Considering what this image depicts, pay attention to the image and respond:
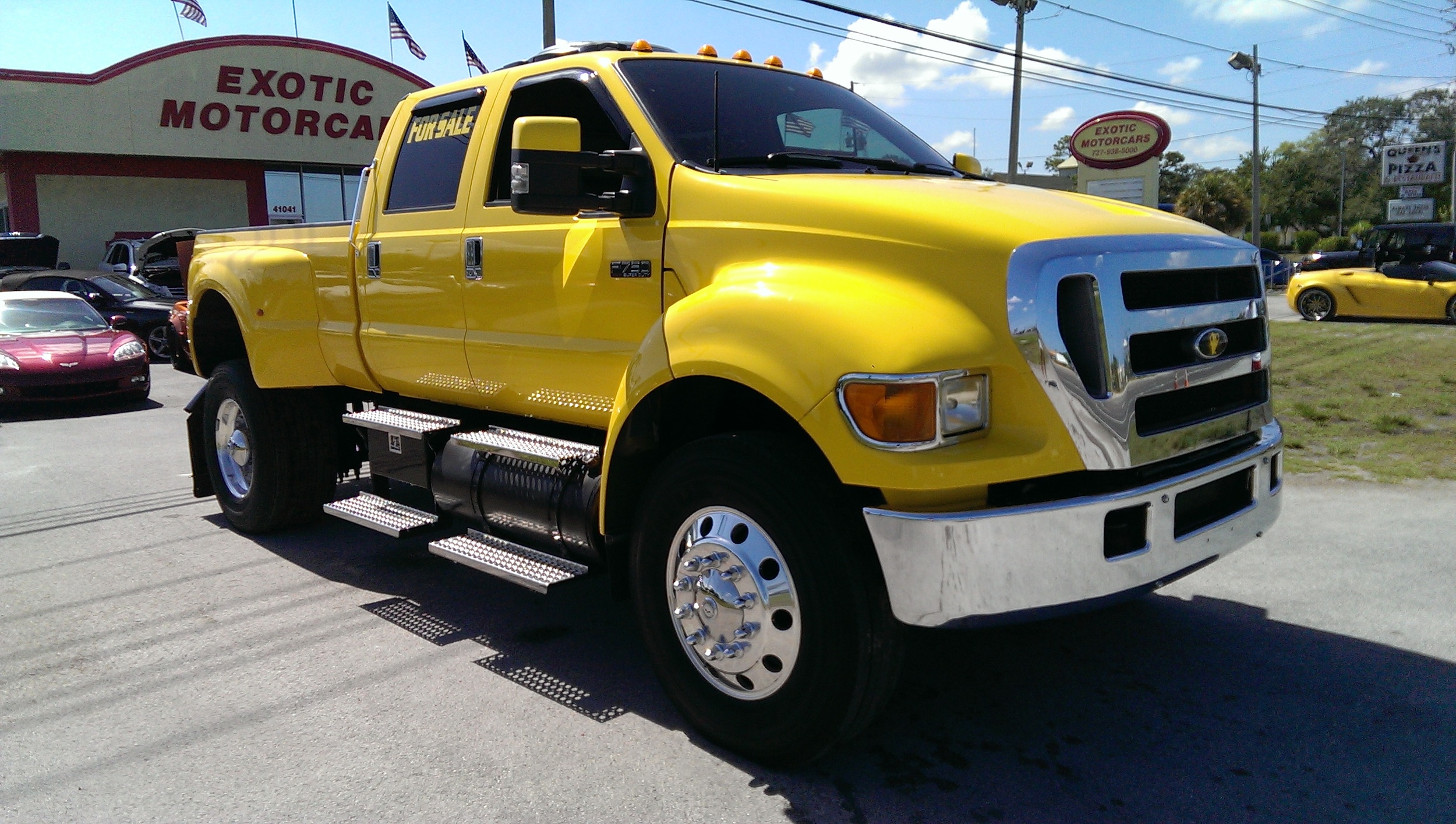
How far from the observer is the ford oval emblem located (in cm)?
315

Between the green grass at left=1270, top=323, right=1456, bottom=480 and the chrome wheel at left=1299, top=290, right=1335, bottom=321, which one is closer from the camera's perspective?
the green grass at left=1270, top=323, right=1456, bottom=480

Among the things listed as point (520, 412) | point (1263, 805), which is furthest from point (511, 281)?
point (1263, 805)

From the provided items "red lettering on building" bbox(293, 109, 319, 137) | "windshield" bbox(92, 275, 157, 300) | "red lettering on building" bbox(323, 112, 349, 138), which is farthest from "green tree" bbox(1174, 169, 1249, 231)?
"windshield" bbox(92, 275, 157, 300)

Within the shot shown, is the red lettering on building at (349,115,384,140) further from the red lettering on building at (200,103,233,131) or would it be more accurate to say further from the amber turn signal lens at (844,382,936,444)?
the amber turn signal lens at (844,382,936,444)

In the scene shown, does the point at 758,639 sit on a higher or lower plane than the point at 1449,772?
higher

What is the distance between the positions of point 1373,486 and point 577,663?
18.0 feet

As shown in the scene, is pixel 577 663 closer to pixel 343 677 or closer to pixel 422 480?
pixel 343 677

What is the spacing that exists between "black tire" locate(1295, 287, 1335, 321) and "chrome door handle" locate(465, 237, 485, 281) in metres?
20.1

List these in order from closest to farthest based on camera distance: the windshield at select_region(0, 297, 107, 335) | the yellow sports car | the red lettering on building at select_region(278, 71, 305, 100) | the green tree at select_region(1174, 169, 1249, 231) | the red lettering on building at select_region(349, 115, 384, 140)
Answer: the windshield at select_region(0, 297, 107, 335) → the yellow sports car → the red lettering on building at select_region(278, 71, 305, 100) → the red lettering on building at select_region(349, 115, 384, 140) → the green tree at select_region(1174, 169, 1249, 231)

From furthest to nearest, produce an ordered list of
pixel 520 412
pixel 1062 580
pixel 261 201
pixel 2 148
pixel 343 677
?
pixel 261 201 < pixel 2 148 < pixel 520 412 < pixel 343 677 < pixel 1062 580

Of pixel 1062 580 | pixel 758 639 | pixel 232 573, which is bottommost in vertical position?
pixel 232 573

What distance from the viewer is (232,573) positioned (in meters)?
5.44

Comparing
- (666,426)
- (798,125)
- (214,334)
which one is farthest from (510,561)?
(214,334)

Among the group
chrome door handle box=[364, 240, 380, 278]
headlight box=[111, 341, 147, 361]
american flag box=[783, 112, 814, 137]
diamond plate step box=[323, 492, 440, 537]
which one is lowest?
diamond plate step box=[323, 492, 440, 537]
